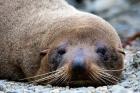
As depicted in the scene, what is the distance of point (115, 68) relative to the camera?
838 centimetres

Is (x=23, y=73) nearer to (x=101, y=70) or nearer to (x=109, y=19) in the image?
(x=101, y=70)

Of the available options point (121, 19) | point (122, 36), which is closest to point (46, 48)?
point (122, 36)

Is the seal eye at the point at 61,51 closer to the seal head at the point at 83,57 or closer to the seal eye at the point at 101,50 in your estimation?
the seal head at the point at 83,57

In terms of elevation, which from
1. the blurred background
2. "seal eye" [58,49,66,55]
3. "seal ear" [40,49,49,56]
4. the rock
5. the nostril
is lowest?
the rock

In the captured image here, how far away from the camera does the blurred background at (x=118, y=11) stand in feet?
63.2

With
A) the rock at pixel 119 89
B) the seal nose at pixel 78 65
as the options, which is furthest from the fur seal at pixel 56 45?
the rock at pixel 119 89

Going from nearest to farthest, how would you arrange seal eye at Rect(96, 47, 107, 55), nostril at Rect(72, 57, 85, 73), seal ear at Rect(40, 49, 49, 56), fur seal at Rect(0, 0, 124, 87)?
nostril at Rect(72, 57, 85, 73) < fur seal at Rect(0, 0, 124, 87) < seal eye at Rect(96, 47, 107, 55) < seal ear at Rect(40, 49, 49, 56)

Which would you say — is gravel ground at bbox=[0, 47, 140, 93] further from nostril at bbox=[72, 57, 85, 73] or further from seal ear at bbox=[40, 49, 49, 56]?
seal ear at bbox=[40, 49, 49, 56]

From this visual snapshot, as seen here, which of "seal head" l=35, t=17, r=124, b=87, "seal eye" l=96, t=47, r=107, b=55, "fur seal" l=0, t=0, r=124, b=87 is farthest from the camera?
"seal eye" l=96, t=47, r=107, b=55

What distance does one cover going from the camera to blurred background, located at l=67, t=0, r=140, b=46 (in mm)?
19250

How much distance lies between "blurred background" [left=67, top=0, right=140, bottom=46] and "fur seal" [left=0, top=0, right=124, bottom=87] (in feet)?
30.1

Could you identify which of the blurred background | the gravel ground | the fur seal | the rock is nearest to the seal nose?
the fur seal

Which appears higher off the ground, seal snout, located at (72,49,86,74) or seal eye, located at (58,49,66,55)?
seal eye, located at (58,49,66,55)

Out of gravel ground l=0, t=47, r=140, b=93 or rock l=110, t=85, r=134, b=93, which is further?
gravel ground l=0, t=47, r=140, b=93
